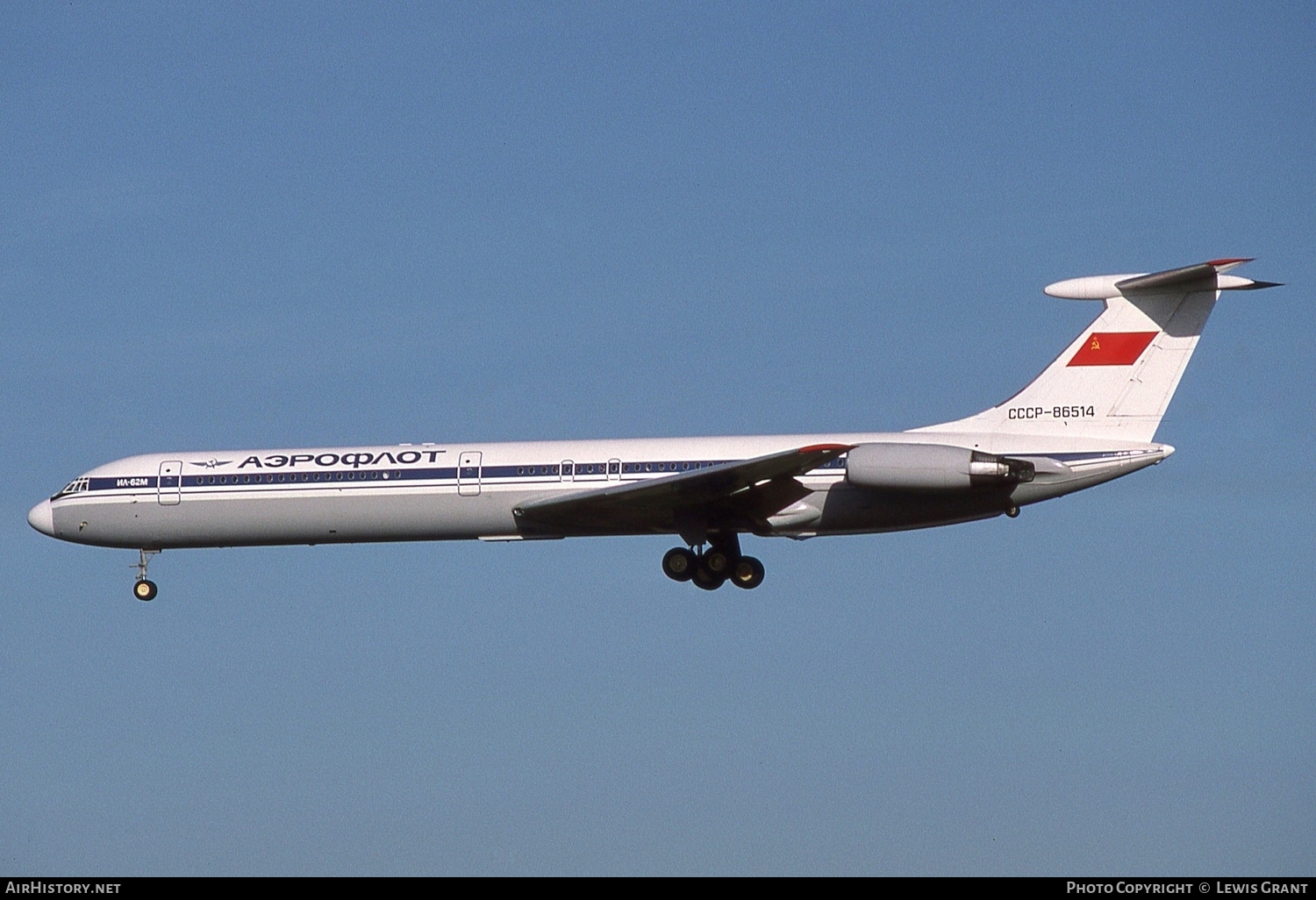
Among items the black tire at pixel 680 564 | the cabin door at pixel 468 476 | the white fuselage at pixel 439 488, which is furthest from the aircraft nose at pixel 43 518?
the black tire at pixel 680 564

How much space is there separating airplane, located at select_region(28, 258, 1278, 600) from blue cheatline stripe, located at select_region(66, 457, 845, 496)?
4 cm

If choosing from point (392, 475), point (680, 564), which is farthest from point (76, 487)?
point (680, 564)

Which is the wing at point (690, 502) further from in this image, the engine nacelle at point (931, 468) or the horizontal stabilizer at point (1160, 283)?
the horizontal stabilizer at point (1160, 283)

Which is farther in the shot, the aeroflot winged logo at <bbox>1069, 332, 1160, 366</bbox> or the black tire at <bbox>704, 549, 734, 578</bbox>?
the black tire at <bbox>704, 549, 734, 578</bbox>

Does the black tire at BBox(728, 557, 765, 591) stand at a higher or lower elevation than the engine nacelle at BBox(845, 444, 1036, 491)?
lower

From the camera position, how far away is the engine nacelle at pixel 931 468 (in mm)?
32969

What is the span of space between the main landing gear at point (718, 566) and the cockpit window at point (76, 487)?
13145 millimetres

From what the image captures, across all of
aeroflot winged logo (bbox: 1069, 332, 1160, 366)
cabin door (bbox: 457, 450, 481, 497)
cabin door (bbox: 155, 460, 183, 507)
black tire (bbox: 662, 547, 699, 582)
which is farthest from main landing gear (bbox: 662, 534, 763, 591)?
cabin door (bbox: 155, 460, 183, 507)

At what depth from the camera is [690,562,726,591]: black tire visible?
3638 centimetres

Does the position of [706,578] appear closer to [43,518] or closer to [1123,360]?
[1123,360]

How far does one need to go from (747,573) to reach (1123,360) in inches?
339

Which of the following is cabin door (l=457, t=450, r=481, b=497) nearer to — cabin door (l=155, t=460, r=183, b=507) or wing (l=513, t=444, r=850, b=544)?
wing (l=513, t=444, r=850, b=544)

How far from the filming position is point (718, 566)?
36.3 metres
